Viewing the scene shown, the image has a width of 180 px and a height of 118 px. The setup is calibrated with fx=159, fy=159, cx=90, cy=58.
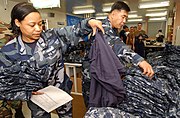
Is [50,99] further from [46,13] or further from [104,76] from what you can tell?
[46,13]

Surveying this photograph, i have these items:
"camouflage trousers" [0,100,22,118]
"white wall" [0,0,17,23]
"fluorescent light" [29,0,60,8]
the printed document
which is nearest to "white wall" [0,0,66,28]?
"white wall" [0,0,17,23]

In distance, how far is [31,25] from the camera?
1.01 meters

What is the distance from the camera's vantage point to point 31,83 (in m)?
1.06

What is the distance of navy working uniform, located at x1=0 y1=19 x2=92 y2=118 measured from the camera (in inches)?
40.8

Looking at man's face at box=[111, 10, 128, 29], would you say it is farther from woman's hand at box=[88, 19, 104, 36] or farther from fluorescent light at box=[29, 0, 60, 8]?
fluorescent light at box=[29, 0, 60, 8]

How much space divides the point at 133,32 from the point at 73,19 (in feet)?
18.3

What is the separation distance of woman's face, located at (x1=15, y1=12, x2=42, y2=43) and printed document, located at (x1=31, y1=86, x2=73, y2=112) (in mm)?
385

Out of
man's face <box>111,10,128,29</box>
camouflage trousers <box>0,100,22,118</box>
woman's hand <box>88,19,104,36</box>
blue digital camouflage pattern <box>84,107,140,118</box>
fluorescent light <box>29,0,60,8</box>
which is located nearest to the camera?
blue digital camouflage pattern <box>84,107,140,118</box>

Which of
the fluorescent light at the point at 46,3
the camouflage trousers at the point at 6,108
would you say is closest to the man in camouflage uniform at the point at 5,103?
the camouflage trousers at the point at 6,108

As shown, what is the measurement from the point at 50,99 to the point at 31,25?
0.50 metres

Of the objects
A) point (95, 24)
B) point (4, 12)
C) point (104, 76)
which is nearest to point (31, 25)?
point (95, 24)

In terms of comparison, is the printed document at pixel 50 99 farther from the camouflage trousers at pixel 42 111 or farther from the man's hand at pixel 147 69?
the man's hand at pixel 147 69

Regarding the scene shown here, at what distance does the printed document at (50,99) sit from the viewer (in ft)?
3.41

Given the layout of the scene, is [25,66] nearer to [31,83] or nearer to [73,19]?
[31,83]
